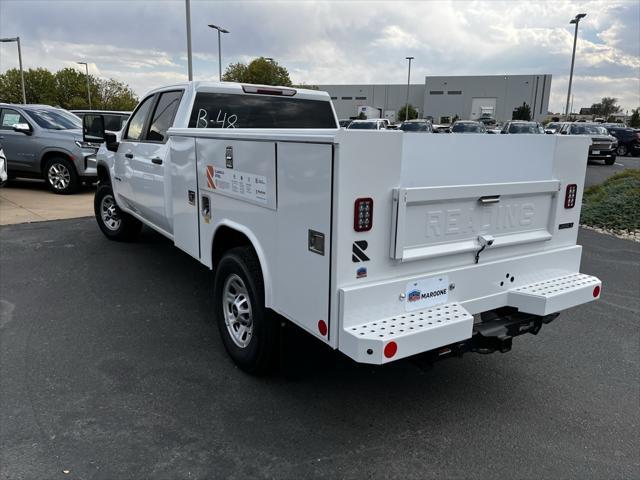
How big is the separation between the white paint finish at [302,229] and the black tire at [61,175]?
34.7 feet

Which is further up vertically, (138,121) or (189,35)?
(189,35)

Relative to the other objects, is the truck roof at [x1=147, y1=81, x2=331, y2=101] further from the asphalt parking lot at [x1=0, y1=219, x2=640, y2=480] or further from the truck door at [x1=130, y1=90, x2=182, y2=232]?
the asphalt parking lot at [x1=0, y1=219, x2=640, y2=480]

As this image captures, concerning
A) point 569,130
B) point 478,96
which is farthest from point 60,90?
point 569,130

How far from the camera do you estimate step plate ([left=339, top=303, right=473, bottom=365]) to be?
2561 mm

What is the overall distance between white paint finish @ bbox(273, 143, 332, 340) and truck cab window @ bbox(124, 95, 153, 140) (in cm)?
342

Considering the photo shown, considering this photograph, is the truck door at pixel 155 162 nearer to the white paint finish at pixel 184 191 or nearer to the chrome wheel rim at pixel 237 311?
the white paint finish at pixel 184 191

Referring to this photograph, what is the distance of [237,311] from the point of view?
3.82 metres

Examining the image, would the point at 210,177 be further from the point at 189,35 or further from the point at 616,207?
the point at 189,35

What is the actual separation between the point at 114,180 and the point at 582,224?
810 centimetres

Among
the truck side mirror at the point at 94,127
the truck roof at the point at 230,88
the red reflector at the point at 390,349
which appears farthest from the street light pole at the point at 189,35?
the red reflector at the point at 390,349

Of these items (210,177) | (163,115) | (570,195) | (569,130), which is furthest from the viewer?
(569,130)

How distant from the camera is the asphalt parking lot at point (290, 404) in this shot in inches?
113

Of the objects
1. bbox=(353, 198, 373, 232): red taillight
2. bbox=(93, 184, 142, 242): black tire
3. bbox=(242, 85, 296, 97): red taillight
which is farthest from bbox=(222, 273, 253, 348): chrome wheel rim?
bbox=(93, 184, 142, 242): black tire

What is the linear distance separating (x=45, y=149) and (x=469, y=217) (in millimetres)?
11529
